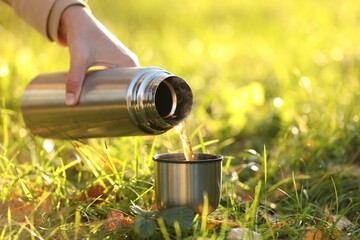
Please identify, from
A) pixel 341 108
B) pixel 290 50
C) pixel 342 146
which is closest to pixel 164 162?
pixel 342 146

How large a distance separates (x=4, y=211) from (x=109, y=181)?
1.18 ft

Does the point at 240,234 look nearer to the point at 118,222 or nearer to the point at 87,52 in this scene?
the point at 118,222

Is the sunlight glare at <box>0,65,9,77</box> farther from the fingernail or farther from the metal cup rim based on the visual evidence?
the metal cup rim

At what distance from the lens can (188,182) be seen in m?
2.05

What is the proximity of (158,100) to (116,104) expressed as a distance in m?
0.14

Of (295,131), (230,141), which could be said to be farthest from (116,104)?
(230,141)

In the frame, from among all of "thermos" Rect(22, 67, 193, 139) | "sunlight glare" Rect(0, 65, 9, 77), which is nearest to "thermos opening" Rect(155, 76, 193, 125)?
"thermos" Rect(22, 67, 193, 139)

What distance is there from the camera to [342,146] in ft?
9.55

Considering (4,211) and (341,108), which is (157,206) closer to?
(4,211)

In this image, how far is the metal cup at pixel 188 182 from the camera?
2045mm

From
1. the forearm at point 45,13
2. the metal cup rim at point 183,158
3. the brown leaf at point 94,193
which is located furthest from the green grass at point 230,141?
the forearm at point 45,13

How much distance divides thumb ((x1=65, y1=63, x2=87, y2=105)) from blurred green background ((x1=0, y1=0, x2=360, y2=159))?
0.45 m

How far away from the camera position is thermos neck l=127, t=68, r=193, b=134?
219 centimetres

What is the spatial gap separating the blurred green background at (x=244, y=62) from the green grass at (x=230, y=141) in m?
0.01
